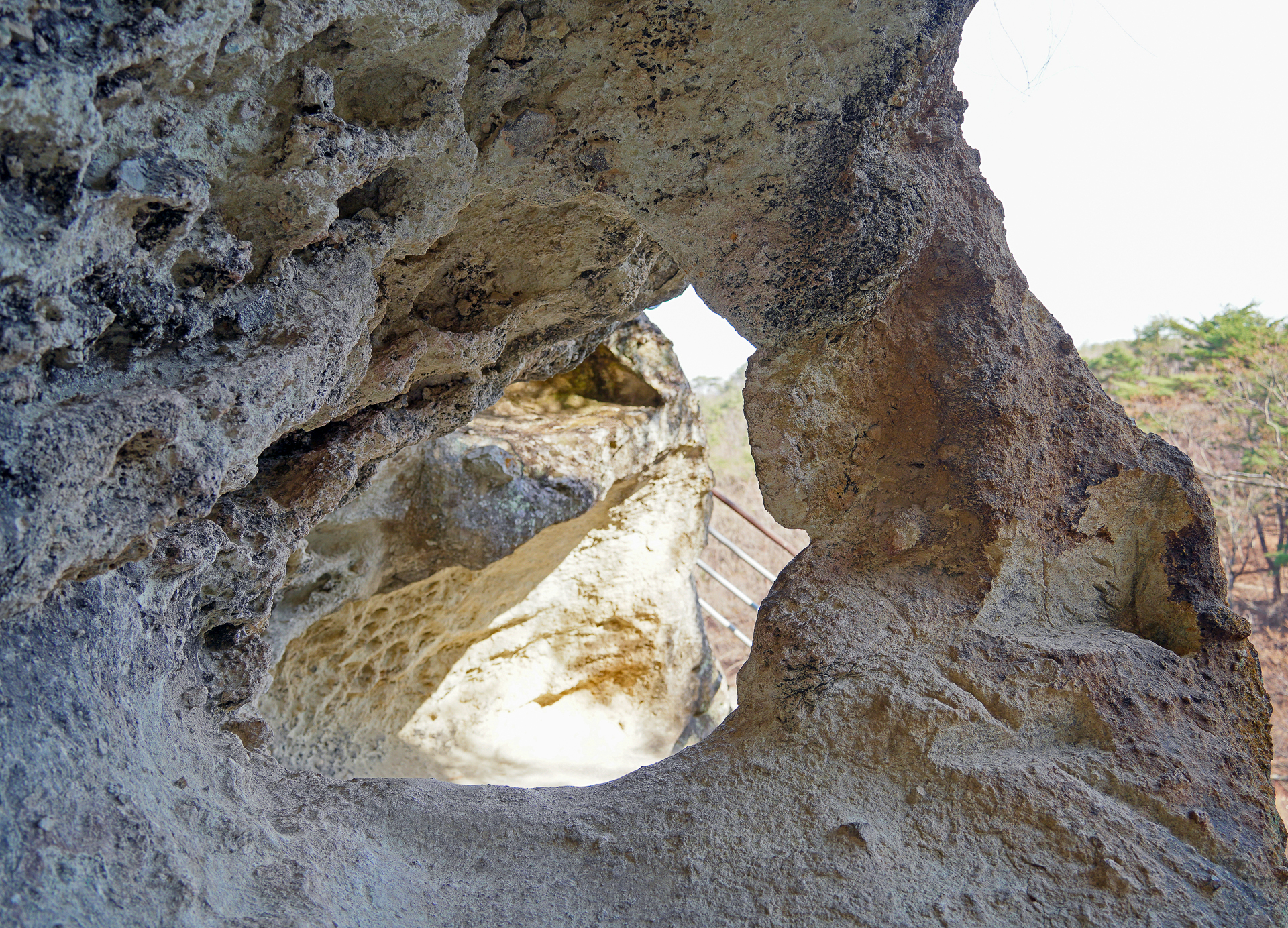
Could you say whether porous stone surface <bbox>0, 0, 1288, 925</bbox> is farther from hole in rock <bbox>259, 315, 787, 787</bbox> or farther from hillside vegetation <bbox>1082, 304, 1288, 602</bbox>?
hillside vegetation <bbox>1082, 304, 1288, 602</bbox>

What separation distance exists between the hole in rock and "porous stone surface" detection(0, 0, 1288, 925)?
3.16 feet

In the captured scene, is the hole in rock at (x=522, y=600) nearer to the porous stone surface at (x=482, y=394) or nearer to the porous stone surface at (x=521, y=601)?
the porous stone surface at (x=521, y=601)

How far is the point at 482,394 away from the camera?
8.07 ft

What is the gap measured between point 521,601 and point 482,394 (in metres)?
2.28

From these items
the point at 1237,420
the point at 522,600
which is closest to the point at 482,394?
the point at 522,600

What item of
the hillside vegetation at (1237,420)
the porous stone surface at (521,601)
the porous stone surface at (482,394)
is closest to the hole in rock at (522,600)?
the porous stone surface at (521,601)

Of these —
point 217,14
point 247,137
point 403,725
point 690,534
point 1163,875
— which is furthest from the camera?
point 690,534

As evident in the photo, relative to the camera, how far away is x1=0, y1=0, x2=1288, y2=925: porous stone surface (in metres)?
1.00

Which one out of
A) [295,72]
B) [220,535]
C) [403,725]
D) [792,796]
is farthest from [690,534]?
[295,72]

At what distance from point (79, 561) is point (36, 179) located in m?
0.44

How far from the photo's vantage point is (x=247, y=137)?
3.94 feet

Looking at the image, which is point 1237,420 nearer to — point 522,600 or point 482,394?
point 522,600

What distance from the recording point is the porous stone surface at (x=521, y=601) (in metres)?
3.31

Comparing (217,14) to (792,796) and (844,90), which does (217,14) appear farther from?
(792,796)
